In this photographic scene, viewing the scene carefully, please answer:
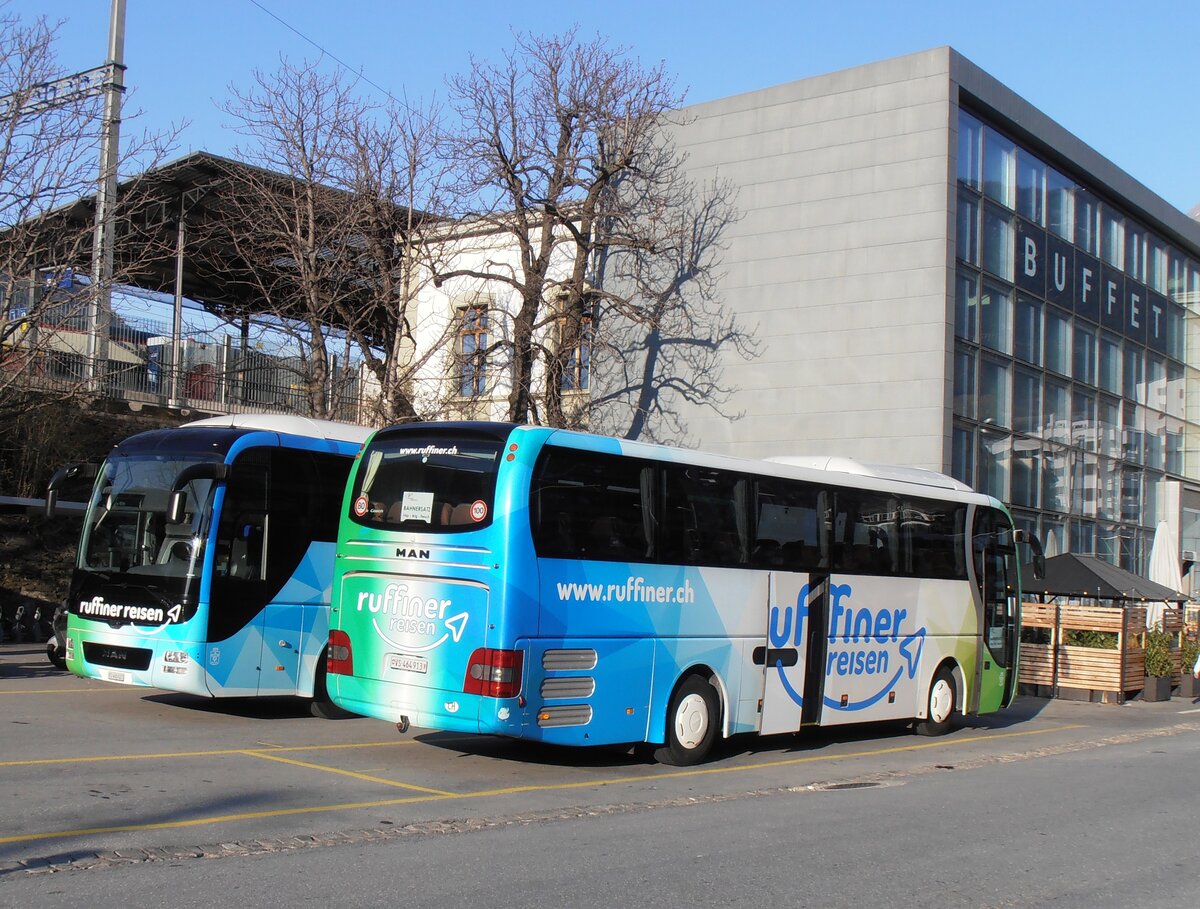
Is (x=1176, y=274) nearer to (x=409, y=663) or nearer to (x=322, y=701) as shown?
(x=322, y=701)

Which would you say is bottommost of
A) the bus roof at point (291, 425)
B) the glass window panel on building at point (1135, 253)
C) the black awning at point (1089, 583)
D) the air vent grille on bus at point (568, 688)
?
the air vent grille on bus at point (568, 688)

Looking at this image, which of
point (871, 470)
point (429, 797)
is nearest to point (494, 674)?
point (429, 797)

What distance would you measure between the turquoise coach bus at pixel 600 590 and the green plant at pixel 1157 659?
35.5 ft

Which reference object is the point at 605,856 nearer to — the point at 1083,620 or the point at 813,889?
the point at 813,889

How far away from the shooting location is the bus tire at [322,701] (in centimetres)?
1434

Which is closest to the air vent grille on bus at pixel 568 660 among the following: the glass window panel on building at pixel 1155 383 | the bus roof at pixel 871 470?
the bus roof at pixel 871 470

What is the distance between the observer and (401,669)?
36.6 feet

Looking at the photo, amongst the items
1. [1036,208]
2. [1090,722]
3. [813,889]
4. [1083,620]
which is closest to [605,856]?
[813,889]

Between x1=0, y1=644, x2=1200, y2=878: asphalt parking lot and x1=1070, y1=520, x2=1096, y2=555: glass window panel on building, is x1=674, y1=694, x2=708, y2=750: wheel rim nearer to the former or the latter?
x1=0, y1=644, x2=1200, y2=878: asphalt parking lot

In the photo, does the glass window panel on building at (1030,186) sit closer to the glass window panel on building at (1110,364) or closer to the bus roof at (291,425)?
the glass window panel on building at (1110,364)

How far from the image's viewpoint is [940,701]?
53.4 feet

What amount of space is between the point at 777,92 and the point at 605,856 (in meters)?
25.4

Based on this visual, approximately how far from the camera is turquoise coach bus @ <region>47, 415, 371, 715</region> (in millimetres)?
13117

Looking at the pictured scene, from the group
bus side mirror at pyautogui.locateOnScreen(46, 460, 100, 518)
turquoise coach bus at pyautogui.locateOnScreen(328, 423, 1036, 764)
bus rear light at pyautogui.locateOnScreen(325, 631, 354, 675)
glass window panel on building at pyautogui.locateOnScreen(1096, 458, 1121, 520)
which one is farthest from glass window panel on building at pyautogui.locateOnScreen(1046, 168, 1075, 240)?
bus rear light at pyautogui.locateOnScreen(325, 631, 354, 675)
